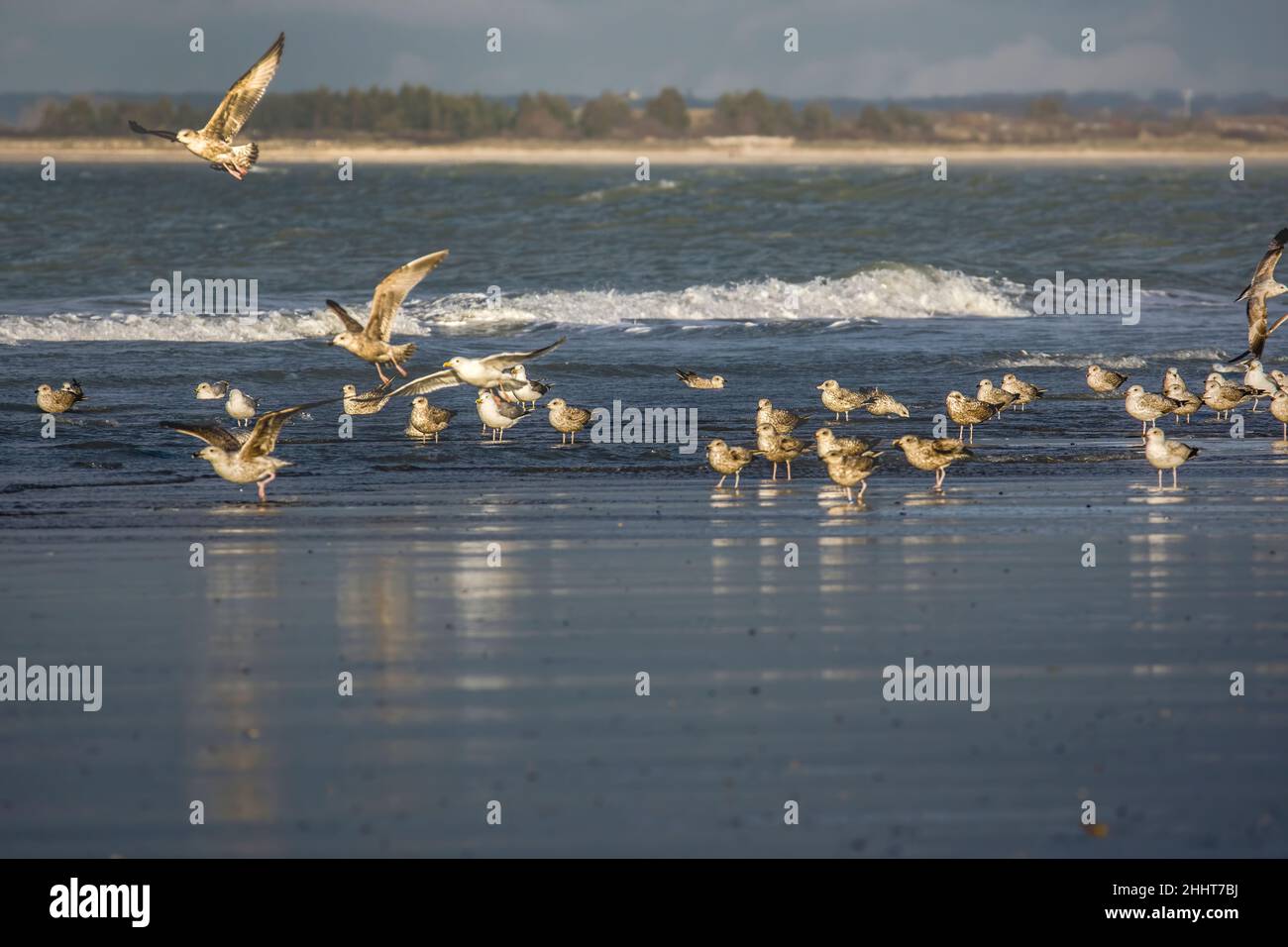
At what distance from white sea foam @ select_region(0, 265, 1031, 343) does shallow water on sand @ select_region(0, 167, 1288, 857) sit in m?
3.06

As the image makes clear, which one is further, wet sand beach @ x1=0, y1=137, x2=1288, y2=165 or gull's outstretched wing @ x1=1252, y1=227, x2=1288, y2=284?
wet sand beach @ x1=0, y1=137, x2=1288, y2=165

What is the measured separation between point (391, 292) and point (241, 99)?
9.35 feet

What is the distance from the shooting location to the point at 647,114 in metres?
176

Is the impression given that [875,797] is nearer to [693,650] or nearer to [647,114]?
[693,650]

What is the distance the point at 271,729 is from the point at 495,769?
0.96 meters

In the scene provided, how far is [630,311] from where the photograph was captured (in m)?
28.0

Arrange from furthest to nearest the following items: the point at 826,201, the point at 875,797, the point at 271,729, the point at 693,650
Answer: the point at 826,201
the point at 693,650
the point at 271,729
the point at 875,797

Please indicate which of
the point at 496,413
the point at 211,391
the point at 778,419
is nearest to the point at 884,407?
the point at 778,419

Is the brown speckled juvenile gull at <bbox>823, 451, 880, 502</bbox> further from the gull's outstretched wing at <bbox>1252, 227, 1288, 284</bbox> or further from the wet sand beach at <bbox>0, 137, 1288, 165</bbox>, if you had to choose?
the wet sand beach at <bbox>0, 137, 1288, 165</bbox>

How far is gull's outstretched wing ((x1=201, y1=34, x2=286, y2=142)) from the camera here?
49.8ft

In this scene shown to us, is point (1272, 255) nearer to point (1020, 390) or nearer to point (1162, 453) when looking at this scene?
point (1020, 390)

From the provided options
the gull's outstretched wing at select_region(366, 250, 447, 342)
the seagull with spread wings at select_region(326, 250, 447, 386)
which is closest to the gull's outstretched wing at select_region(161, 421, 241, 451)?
the seagull with spread wings at select_region(326, 250, 447, 386)

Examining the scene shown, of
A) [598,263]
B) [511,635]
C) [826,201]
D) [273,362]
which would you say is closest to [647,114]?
[826,201]
